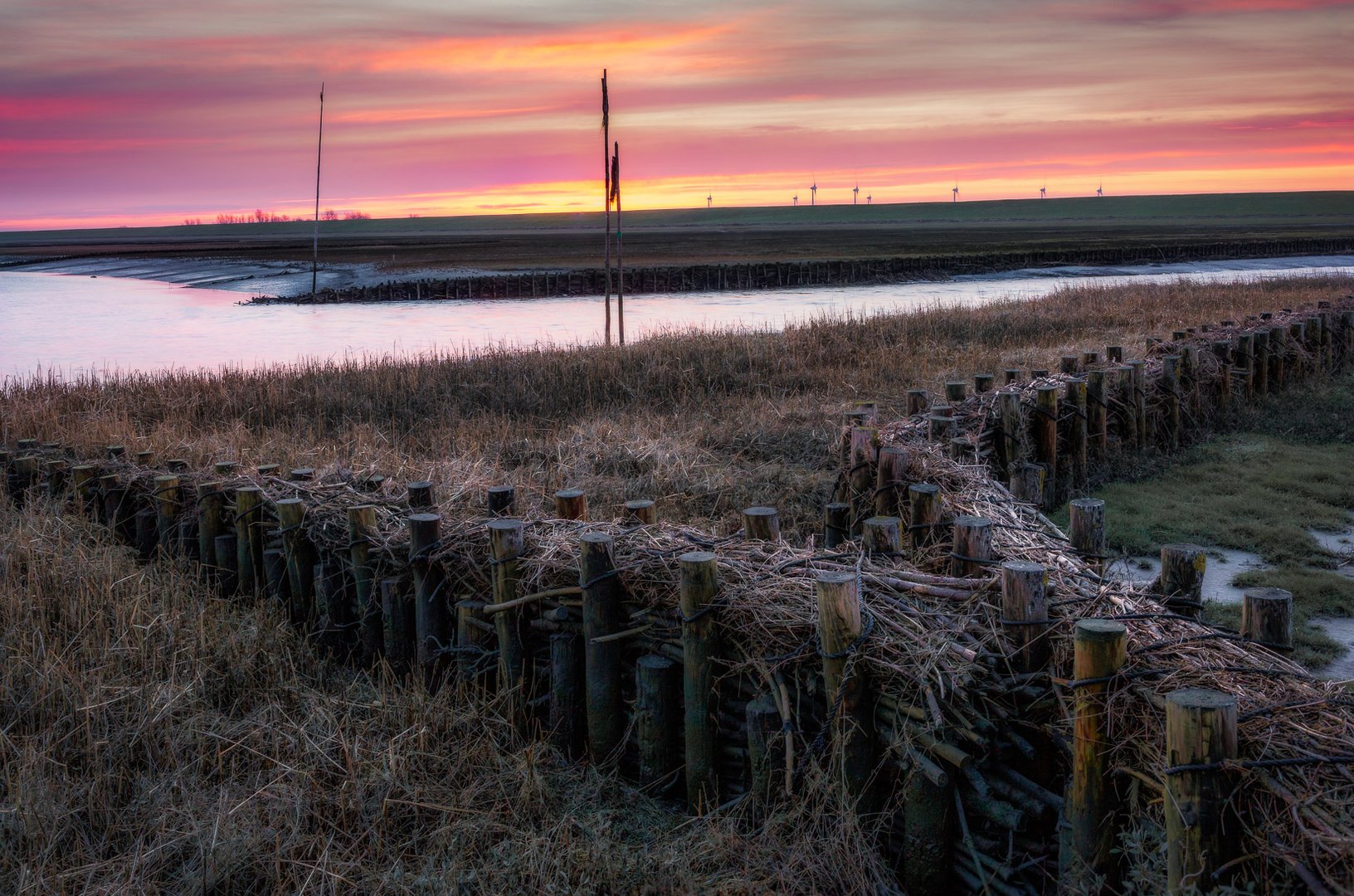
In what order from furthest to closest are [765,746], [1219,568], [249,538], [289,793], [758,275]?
[758,275] < [1219,568] < [249,538] < [289,793] < [765,746]

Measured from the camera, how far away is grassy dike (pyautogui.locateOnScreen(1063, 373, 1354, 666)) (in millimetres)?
6969

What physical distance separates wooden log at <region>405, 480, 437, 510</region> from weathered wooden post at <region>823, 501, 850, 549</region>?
8.23 ft

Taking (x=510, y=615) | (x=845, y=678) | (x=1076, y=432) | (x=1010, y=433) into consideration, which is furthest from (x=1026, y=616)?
(x=1076, y=432)

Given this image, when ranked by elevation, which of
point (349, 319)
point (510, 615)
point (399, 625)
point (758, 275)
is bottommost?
point (399, 625)

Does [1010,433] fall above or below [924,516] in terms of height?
above

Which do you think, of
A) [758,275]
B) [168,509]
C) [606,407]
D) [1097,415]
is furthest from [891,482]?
[758,275]

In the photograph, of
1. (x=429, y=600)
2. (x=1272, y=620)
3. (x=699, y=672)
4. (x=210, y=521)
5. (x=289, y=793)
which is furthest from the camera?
(x=210, y=521)

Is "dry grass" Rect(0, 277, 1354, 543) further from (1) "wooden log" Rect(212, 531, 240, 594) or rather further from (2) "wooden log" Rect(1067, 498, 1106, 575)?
(2) "wooden log" Rect(1067, 498, 1106, 575)

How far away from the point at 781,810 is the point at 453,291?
2078 inches

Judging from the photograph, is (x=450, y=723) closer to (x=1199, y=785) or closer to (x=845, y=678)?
(x=845, y=678)

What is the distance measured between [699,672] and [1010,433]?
202 inches

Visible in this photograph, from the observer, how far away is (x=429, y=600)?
5.54 metres

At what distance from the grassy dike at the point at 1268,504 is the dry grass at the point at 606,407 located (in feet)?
9.57

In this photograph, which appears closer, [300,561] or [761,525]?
[761,525]
